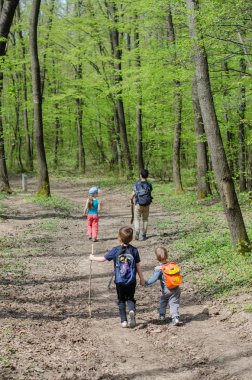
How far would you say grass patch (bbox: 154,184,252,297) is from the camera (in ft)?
26.1

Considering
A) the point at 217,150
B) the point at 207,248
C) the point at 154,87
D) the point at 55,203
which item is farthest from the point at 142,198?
the point at 154,87

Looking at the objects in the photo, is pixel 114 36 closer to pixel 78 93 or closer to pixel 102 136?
pixel 78 93

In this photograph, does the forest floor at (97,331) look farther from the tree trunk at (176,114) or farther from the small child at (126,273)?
the tree trunk at (176,114)

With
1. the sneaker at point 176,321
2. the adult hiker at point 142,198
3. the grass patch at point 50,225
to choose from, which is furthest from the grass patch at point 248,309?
the grass patch at point 50,225

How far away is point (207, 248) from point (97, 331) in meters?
4.93

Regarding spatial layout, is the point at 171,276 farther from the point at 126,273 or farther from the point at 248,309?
the point at 248,309

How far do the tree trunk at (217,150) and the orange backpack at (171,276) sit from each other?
311cm

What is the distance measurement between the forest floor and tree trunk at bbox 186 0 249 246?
5.87ft

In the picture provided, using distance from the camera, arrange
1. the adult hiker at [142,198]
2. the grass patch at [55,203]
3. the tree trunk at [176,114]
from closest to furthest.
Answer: the adult hiker at [142,198] → the grass patch at [55,203] → the tree trunk at [176,114]

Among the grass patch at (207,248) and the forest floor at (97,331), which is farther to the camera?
the grass patch at (207,248)

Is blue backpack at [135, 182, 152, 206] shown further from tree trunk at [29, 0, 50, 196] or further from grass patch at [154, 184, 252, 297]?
tree trunk at [29, 0, 50, 196]

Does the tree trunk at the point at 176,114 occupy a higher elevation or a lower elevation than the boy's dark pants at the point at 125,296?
higher

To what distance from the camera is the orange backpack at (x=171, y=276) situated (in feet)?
21.3

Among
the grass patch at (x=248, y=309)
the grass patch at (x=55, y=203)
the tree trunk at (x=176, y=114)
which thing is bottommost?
the grass patch at (x=248, y=309)
